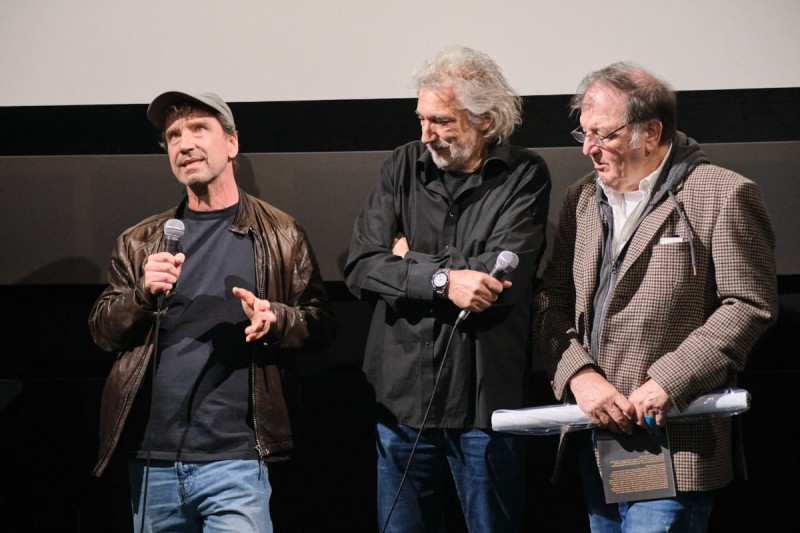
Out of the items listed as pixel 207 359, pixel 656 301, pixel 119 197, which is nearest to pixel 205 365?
pixel 207 359

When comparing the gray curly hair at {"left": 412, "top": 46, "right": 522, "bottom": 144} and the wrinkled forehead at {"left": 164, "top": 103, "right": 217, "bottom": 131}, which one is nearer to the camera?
the gray curly hair at {"left": 412, "top": 46, "right": 522, "bottom": 144}

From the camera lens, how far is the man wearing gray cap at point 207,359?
2625 millimetres

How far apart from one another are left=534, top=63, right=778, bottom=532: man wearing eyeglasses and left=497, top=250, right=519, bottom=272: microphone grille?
0.86 feet

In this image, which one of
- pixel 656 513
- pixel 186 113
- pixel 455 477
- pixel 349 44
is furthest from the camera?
pixel 349 44

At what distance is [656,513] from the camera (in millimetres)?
2385

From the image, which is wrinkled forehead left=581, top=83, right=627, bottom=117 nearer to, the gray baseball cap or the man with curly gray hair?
the man with curly gray hair

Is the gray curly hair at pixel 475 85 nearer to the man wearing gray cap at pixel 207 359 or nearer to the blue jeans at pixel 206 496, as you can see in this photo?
the man wearing gray cap at pixel 207 359

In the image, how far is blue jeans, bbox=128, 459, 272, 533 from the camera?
2.61 m

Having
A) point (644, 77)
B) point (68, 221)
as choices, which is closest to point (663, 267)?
point (644, 77)

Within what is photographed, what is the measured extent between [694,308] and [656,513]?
21.4 inches

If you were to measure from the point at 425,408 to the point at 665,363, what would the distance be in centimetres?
66

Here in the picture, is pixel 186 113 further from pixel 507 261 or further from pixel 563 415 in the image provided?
pixel 563 415

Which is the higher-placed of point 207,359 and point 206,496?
point 207,359

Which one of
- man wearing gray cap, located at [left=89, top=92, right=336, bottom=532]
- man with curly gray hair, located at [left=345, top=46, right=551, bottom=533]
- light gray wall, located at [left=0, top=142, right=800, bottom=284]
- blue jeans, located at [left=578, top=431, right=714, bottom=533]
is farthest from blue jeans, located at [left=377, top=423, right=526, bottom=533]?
light gray wall, located at [left=0, top=142, right=800, bottom=284]
